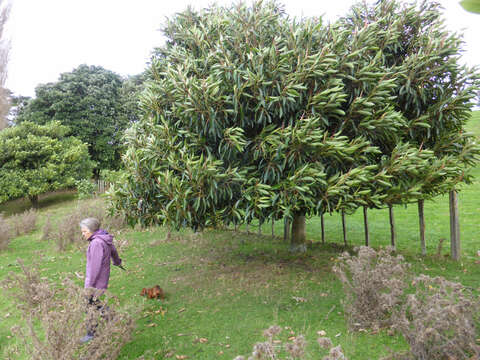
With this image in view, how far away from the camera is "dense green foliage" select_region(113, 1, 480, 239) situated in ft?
16.1

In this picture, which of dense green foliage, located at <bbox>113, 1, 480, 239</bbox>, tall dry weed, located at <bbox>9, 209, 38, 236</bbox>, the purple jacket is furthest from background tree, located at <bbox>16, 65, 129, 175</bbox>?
the purple jacket

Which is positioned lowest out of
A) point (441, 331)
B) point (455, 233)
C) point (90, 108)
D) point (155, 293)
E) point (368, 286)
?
point (155, 293)

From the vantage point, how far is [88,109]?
28.0 meters

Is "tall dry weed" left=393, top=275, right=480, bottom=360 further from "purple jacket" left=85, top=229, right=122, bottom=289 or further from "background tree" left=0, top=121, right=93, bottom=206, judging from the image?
"background tree" left=0, top=121, right=93, bottom=206

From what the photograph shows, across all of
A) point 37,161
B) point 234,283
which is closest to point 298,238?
point 234,283

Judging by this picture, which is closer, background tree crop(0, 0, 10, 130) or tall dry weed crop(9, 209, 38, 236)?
tall dry weed crop(9, 209, 38, 236)

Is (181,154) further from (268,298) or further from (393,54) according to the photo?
(393,54)

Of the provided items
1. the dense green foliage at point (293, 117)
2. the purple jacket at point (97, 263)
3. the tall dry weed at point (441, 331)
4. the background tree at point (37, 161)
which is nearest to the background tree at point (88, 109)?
the background tree at point (37, 161)

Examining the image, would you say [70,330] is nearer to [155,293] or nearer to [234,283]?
[155,293]

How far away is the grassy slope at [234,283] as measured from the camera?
4.62 metres

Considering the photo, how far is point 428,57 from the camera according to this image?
5.48 m

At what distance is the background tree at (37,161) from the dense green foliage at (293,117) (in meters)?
18.7

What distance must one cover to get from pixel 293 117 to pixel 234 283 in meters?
3.53

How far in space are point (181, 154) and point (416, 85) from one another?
4238 millimetres
